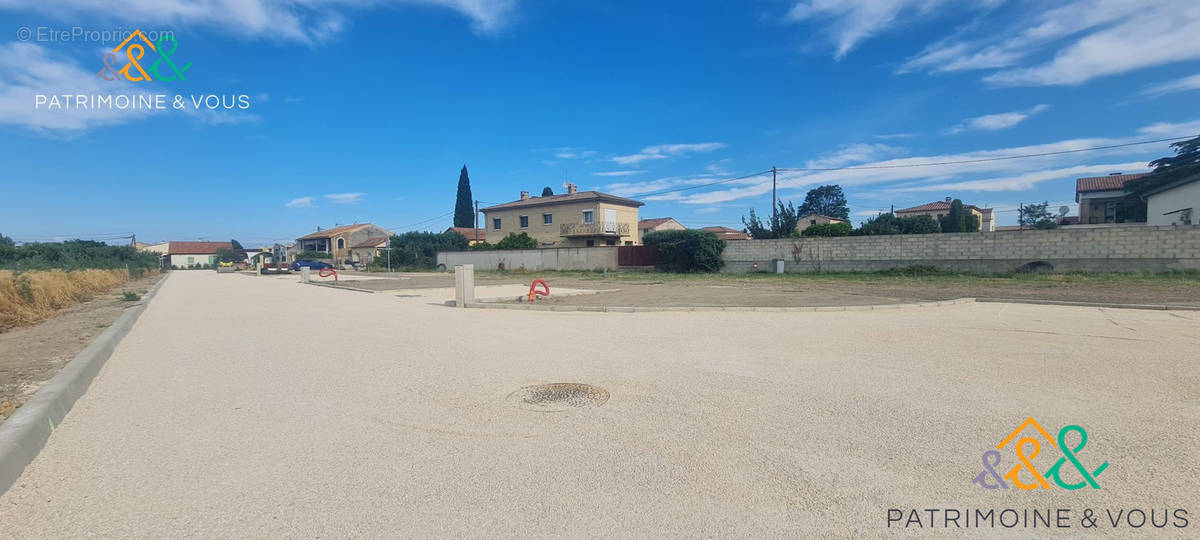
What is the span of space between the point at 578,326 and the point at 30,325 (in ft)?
37.3

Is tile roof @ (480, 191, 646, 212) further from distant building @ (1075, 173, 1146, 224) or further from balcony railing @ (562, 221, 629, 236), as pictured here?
distant building @ (1075, 173, 1146, 224)

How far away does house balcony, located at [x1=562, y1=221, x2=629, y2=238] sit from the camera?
47750 mm

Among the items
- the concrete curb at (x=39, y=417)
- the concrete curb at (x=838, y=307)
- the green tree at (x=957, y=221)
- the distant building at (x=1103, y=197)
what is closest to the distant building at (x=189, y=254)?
the concrete curb at (x=838, y=307)

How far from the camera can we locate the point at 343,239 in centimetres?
7731

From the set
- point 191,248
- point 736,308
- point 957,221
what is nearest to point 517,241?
point 736,308

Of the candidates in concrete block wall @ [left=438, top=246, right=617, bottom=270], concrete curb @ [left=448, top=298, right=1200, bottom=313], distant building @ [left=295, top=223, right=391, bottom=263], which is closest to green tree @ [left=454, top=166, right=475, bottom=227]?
distant building @ [left=295, top=223, right=391, bottom=263]

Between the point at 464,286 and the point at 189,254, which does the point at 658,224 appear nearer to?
the point at 464,286

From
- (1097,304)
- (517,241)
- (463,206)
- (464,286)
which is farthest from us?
(463,206)

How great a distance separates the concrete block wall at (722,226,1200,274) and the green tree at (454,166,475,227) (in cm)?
5075

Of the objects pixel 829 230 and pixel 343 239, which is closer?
pixel 829 230

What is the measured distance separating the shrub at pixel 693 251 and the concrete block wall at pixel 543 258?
16.3 ft

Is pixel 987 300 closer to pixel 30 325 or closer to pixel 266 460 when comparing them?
pixel 266 460

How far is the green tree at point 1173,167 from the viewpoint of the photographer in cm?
3822

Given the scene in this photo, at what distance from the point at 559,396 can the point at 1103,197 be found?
59.4 metres
